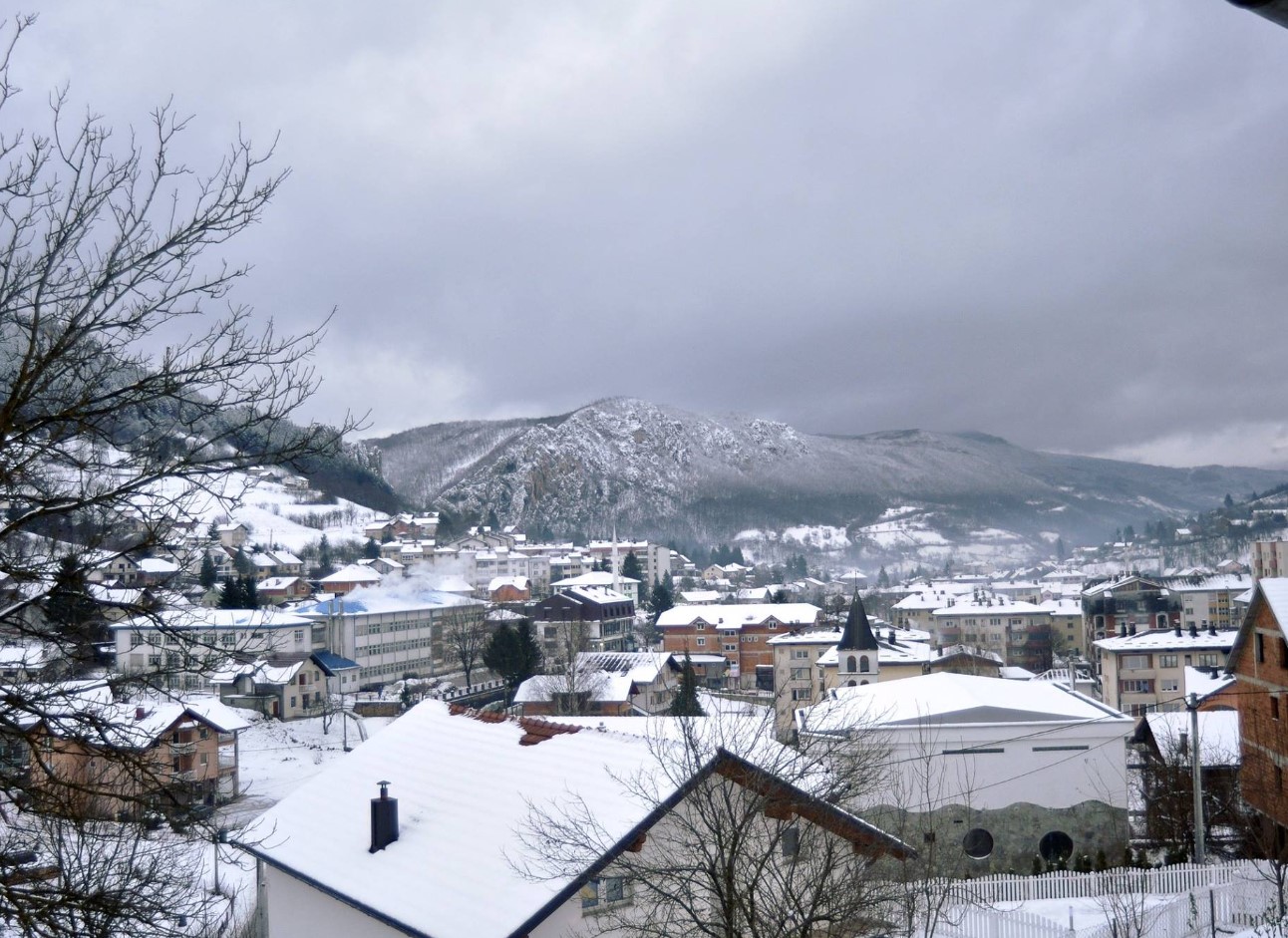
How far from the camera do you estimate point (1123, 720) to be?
2256 centimetres

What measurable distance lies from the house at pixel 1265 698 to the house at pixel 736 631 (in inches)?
2212

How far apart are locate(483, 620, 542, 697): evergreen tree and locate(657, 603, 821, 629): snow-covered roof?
877 inches

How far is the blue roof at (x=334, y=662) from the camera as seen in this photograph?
62.5m

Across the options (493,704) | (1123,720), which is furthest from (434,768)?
(493,704)

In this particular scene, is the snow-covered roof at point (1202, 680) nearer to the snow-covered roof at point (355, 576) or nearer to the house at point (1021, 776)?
the house at point (1021, 776)

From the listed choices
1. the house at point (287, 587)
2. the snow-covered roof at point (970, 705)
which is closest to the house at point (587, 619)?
the house at point (287, 587)

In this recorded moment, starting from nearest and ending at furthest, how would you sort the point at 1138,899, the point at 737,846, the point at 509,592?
the point at 737,846, the point at 1138,899, the point at 509,592

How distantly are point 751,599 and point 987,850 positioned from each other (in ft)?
317

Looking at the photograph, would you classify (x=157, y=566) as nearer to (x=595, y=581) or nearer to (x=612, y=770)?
(x=612, y=770)

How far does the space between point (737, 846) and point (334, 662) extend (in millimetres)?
60725

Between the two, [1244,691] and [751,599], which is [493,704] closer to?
[1244,691]

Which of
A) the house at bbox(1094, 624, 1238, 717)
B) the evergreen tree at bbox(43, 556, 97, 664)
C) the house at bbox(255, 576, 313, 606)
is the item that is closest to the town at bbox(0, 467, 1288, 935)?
the evergreen tree at bbox(43, 556, 97, 664)

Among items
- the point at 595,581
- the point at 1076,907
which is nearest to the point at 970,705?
the point at 1076,907

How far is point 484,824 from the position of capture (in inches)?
507
